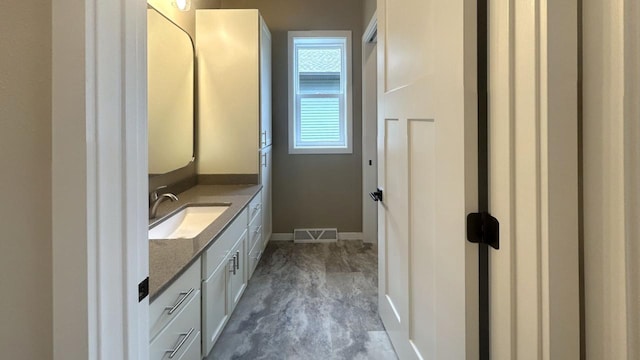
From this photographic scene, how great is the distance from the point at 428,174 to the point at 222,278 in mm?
1362

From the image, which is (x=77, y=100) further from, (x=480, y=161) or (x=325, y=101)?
(x=325, y=101)

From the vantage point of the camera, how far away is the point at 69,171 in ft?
2.42

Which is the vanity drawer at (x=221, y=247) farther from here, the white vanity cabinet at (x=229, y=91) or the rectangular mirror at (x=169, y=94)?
the white vanity cabinet at (x=229, y=91)

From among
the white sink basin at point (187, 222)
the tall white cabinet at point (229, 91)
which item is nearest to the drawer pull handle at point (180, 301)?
the white sink basin at point (187, 222)

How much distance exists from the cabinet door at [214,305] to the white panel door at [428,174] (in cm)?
90

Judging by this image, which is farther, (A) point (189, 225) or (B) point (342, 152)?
(B) point (342, 152)

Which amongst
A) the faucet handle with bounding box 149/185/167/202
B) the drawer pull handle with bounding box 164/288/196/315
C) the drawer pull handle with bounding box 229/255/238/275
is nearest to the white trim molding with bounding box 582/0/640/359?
the drawer pull handle with bounding box 164/288/196/315

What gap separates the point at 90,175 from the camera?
0.74 metres

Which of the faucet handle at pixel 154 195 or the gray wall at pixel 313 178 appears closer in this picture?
the faucet handle at pixel 154 195

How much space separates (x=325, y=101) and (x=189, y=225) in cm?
274

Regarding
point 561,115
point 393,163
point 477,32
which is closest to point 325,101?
point 393,163

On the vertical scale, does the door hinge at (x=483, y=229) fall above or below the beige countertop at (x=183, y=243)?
above

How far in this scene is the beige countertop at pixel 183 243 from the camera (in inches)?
60.1

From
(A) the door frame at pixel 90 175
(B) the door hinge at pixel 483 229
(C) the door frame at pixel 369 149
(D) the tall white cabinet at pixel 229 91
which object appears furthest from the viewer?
(C) the door frame at pixel 369 149
